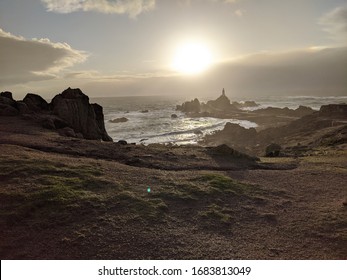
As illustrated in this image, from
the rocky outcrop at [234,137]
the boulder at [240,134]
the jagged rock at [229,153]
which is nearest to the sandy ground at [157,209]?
the jagged rock at [229,153]

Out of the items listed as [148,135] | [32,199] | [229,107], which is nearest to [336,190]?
[32,199]

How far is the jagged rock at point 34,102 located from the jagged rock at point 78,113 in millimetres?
1018

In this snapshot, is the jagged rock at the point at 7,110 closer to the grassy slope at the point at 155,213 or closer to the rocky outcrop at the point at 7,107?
the rocky outcrop at the point at 7,107

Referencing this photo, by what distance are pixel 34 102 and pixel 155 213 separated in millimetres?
25793

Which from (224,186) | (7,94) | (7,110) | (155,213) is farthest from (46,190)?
(7,94)

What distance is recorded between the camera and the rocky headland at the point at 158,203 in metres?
9.20

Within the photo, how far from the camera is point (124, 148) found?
71.1 ft

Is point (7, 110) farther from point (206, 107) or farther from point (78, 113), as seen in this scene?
point (206, 107)

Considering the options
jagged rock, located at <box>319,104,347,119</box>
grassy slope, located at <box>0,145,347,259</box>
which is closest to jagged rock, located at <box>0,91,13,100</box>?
grassy slope, located at <box>0,145,347,259</box>

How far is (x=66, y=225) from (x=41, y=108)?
82.6 feet

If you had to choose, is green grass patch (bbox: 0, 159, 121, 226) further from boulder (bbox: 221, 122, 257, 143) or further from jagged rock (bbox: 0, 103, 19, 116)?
boulder (bbox: 221, 122, 257, 143)

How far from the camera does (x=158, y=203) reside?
12.2 meters

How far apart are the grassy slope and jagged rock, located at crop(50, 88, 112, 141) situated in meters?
12.2
